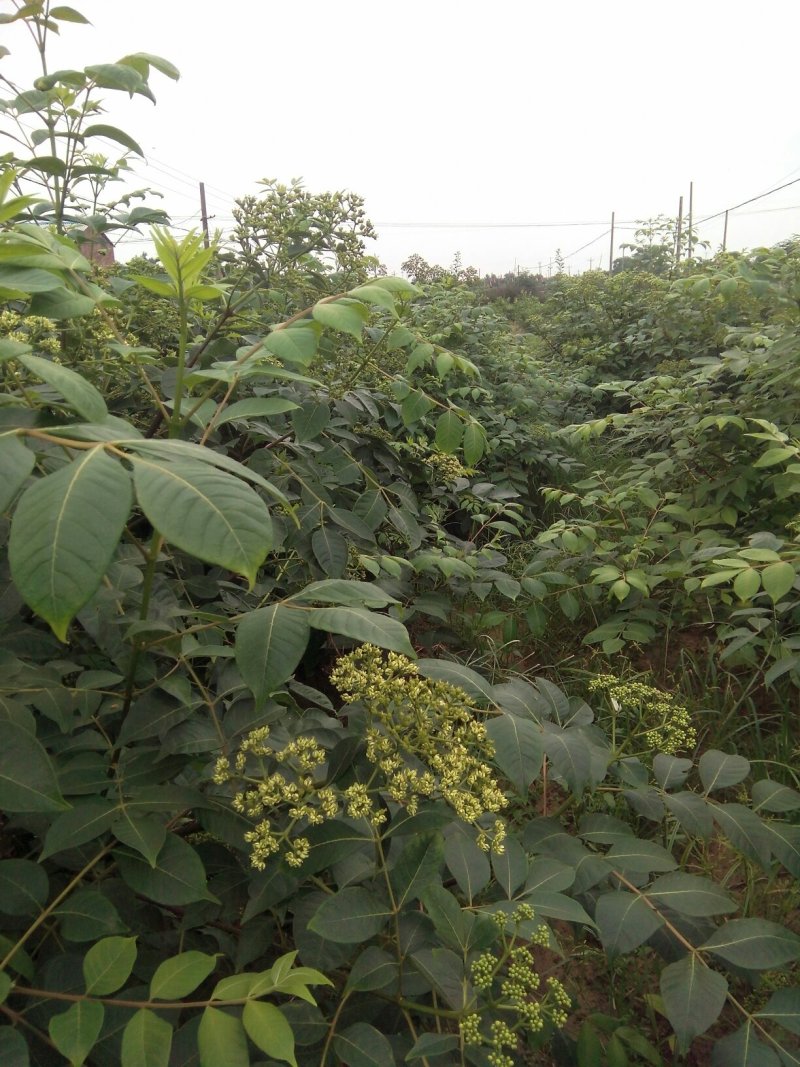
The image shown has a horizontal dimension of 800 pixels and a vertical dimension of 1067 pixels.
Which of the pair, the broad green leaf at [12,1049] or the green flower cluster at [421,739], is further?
the green flower cluster at [421,739]

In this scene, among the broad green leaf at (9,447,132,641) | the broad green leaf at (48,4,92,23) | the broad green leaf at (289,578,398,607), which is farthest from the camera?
the broad green leaf at (48,4,92,23)

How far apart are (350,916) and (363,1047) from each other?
0.47ft

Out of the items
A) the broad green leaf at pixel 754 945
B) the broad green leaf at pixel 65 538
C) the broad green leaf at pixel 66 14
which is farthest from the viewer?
the broad green leaf at pixel 66 14

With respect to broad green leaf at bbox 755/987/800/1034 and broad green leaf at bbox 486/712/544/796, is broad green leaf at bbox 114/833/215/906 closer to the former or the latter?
broad green leaf at bbox 486/712/544/796

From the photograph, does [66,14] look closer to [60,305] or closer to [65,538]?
[60,305]

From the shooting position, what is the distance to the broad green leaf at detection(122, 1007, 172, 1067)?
687 mm

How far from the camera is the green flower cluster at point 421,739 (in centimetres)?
97

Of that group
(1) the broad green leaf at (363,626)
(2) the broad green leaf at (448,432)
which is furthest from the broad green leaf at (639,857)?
(2) the broad green leaf at (448,432)

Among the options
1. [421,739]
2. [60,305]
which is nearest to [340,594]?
[421,739]

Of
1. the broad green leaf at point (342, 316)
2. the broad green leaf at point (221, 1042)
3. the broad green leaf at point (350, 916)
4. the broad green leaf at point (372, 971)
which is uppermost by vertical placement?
the broad green leaf at point (342, 316)

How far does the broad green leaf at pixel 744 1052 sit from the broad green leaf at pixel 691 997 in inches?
1.8

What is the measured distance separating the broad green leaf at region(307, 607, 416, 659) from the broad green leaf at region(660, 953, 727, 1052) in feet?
2.17

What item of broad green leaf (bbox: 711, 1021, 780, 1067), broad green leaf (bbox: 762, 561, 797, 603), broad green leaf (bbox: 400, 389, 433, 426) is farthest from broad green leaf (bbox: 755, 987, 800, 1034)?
broad green leaf (bbox: 400, 389, 433, 426)

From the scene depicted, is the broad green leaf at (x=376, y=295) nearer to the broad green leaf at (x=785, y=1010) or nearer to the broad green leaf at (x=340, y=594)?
the broad green leaf at (x=340, y=594)
